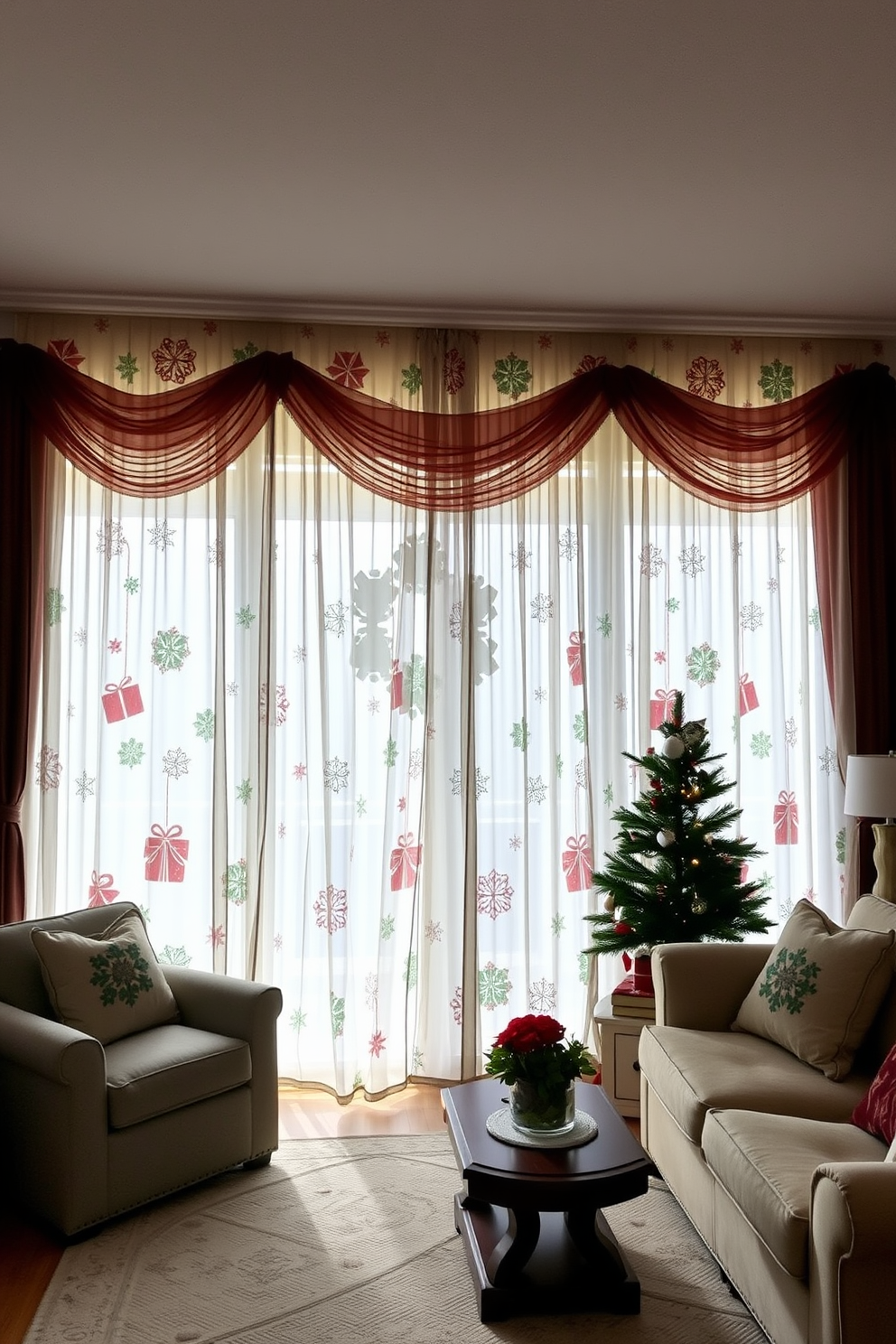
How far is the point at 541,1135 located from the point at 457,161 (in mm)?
2733

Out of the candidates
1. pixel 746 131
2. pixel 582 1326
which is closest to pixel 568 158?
pixel 746 131

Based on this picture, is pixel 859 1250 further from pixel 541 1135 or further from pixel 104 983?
pixel 104 983

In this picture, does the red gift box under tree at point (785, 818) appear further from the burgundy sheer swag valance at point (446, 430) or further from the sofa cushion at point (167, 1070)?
the sofa cushion at point (167, 1070)

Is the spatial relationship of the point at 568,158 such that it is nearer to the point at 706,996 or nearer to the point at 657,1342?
the point at 706,996

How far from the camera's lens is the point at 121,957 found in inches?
142

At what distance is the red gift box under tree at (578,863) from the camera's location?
4539 millimetres

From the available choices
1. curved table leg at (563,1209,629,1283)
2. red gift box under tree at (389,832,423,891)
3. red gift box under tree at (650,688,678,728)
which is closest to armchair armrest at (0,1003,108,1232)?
curved table leg at (563,1209,629,1283)

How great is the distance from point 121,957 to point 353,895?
43.0 inches

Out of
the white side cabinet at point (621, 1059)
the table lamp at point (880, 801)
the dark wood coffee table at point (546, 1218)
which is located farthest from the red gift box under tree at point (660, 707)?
the dark wood coffee table at point (546, 1218)

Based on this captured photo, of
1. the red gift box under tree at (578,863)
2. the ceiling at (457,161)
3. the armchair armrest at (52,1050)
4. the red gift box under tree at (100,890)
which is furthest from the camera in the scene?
the red gift box under tree at (578,863)

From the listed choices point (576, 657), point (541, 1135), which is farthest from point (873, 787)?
point (541, 1135)

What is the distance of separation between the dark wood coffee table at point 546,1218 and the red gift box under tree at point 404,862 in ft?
5.04

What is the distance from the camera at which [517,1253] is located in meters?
2.70

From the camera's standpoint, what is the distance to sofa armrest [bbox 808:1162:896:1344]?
203cm
